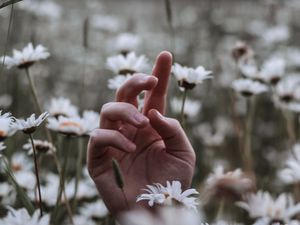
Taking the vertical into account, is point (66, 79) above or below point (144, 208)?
below

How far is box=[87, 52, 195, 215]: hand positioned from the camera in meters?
0.70

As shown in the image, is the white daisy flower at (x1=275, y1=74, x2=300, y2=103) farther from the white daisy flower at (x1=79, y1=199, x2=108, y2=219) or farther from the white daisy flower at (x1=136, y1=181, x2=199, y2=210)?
the white daisy flower at (x1=136, y1=181, x2=199, y2=210)

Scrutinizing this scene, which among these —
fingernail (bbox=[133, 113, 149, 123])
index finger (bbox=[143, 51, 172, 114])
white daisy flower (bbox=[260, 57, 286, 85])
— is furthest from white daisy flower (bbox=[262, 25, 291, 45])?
fingernail (bbox=[133, 113, 149, 123])

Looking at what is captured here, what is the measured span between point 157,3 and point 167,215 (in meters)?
4.44

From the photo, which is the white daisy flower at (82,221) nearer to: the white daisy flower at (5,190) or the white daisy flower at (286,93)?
the white daisy flower at (5,190)

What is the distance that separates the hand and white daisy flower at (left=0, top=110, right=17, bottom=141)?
9 centimetres

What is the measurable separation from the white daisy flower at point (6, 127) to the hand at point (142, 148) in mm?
86

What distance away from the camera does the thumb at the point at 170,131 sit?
70 cm

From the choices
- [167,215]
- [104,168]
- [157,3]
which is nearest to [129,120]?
[104,168]

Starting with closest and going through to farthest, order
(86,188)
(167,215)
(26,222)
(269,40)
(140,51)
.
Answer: (167,215) → (26,222) → (86,188) → (269,40) → (140,51)

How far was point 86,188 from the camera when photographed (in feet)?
3.77

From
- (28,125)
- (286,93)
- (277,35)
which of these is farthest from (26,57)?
(277,35)

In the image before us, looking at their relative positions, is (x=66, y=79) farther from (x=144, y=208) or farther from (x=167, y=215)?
(x=167, y=215)

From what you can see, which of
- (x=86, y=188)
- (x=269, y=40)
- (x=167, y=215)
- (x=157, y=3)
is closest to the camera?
(x=167, y=215)
